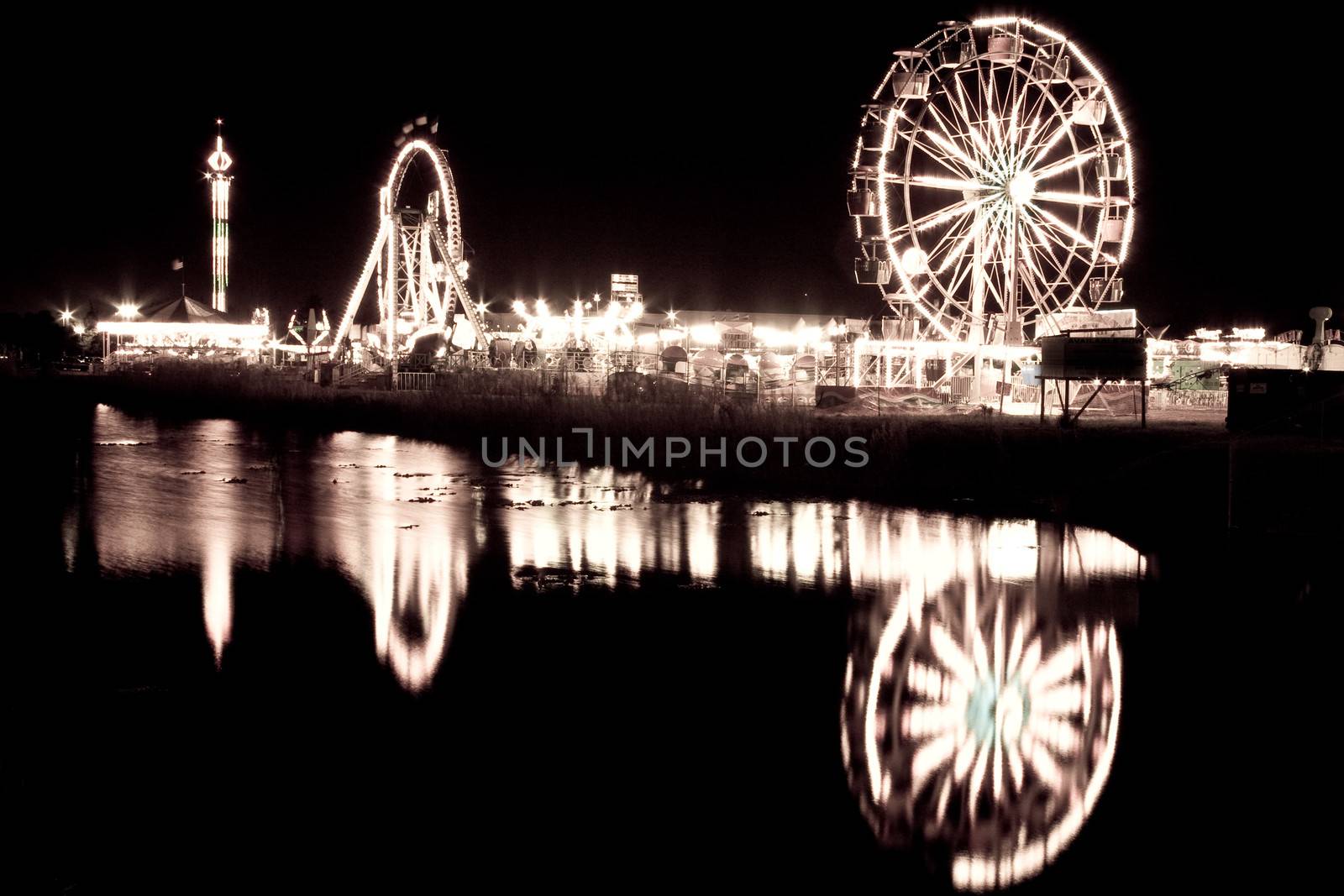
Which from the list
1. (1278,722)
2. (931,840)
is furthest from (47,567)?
(1278,722)

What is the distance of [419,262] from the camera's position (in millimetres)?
64188

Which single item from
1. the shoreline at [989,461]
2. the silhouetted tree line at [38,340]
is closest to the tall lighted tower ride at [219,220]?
the silhouetted tree line at [38,340]

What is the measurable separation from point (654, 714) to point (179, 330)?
79.0 metres

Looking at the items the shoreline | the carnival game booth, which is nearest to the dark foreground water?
the shoreline

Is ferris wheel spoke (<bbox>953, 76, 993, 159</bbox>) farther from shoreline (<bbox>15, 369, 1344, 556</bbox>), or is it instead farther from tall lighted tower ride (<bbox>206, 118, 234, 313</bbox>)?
tall lighted tower ride (<bbox>206, 118, 234, 313</bbox>)

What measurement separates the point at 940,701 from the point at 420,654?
3404 millimetres

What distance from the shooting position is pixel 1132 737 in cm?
676

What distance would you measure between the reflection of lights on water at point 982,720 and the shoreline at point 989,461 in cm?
412

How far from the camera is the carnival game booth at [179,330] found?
7781 centimetres

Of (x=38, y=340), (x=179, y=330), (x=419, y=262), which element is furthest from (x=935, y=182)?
(x=38, y=340)

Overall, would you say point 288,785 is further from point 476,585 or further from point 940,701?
point 476,585

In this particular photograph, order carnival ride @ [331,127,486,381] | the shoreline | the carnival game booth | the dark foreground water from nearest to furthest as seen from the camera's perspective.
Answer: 1. the dark foreground water
2. the shoreline
3. carnival ride @ [331,127,486,381]
4. the carnival game booth

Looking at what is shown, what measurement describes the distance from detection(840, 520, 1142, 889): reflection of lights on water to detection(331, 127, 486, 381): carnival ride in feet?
162

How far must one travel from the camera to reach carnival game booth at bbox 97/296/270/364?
77.8 m
